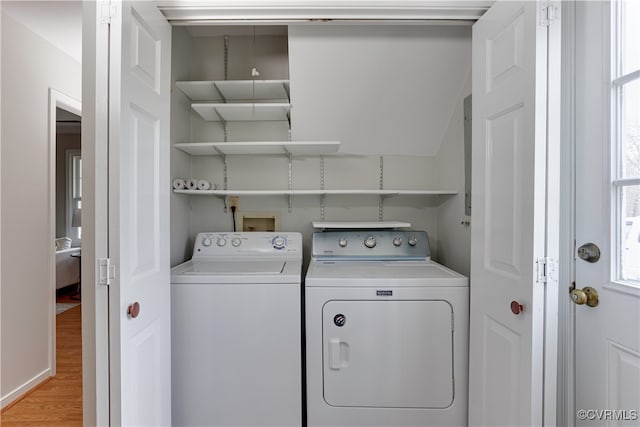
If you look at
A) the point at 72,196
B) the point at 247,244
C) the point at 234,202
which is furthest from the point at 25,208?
the point at 72,196

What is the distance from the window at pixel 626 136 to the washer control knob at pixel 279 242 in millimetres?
1633

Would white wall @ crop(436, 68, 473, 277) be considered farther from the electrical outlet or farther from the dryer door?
the electrical outlet

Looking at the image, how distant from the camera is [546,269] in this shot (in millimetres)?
998

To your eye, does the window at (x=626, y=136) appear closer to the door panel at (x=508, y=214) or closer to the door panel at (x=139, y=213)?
the door panel at (x=508, y=214)

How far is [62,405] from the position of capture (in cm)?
193

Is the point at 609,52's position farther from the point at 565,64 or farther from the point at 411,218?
the point at 411,218

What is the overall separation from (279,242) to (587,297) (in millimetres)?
1591

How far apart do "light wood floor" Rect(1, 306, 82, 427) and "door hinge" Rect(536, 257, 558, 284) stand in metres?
2.41

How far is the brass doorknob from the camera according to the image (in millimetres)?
1018

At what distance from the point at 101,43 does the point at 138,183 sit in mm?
451

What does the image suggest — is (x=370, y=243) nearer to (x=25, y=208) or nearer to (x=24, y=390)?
(x=25, y=208)

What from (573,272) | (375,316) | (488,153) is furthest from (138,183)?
(573,272)

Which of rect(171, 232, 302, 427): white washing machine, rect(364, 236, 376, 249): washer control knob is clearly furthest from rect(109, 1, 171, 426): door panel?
rect(364, 236, 376, 249): washer control knob

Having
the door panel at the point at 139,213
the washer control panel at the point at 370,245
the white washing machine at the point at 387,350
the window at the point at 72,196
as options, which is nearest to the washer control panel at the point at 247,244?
the washer control panel at the point at 370,245
